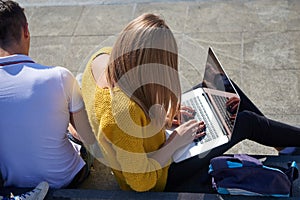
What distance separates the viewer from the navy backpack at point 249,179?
2500 mm

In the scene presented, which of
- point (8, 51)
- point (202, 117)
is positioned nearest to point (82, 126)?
point (8, 51)

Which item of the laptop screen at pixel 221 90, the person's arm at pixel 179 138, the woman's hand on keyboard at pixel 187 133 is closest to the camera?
the person's arm at pixel 179 138

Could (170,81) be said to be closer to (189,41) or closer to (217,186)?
(217,186)

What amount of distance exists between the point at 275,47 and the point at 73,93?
2.61 metres

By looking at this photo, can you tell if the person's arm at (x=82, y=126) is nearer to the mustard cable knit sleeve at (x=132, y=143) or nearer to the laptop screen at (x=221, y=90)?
the mustard cable knit sleeve at (x=132, y=143)

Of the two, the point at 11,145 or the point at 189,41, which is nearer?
the point at 11,145

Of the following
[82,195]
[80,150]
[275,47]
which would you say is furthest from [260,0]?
[82,195]

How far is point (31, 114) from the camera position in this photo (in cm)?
245

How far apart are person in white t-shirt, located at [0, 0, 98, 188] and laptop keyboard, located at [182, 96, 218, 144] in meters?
0.62

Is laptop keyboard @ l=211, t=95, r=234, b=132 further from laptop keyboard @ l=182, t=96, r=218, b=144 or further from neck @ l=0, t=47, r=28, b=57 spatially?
neck @ l=0, t=47, r=28, b=57

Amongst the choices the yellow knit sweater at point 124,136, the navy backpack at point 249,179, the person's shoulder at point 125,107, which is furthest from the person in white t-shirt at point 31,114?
the navy backpack at point 249,179

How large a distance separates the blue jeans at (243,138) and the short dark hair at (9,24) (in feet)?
3.48

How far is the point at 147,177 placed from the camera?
2.49 metres

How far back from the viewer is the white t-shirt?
95.1 inches
